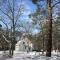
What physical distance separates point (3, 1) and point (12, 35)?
2172 millimetres

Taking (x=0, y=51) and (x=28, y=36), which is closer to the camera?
(x=0, y=51)

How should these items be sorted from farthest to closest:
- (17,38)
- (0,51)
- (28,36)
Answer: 1. (28,36)
2. (17,38)
3. (0,51)

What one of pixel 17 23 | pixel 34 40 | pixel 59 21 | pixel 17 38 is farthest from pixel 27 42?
pixel 59 21

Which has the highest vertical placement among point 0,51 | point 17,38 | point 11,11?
point 11,11

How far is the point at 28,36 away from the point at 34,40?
794 millimetres

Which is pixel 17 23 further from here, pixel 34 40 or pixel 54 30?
pixel 34 40

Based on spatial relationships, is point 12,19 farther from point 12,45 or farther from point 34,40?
point 34,40

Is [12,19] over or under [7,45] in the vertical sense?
over

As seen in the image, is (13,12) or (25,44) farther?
(25,44)

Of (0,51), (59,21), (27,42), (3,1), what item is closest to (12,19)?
(3,1)

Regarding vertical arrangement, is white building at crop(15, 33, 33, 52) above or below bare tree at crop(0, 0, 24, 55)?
below

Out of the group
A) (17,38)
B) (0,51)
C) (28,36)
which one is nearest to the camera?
(0,51)

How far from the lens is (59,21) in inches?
395

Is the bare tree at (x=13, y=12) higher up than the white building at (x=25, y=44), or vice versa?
the bare tree at (x=13, y=12)
